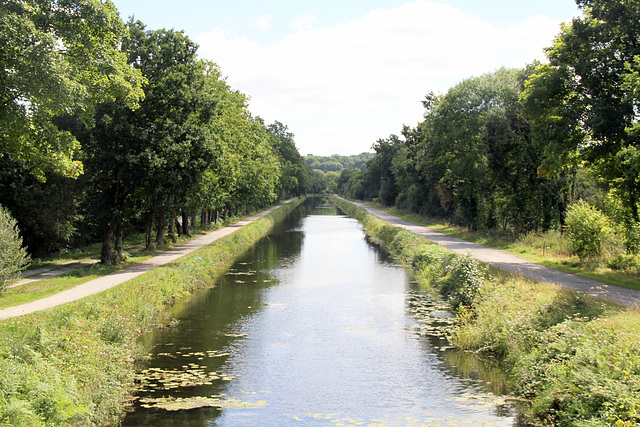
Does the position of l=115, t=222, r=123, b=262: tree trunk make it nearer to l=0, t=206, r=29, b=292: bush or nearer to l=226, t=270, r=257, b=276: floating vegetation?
l=226, t=270, r=257, b=276: floating vegetation

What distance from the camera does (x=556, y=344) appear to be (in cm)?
1098

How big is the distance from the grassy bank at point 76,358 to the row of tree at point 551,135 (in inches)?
642

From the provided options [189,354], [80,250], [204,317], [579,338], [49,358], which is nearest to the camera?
[49,358]

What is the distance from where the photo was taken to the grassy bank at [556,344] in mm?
8586

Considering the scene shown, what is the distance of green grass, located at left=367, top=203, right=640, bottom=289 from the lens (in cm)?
1844

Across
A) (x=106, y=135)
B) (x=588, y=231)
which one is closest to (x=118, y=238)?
(x=106, y=135)

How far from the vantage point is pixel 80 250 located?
104 feet

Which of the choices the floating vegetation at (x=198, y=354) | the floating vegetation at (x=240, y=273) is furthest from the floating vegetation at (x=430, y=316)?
the floating vegetation at (x=240, y=273)

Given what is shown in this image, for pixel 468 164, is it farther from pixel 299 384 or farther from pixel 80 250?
pixel 299 384

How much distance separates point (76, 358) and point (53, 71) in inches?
262

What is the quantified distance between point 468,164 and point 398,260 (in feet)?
37.1

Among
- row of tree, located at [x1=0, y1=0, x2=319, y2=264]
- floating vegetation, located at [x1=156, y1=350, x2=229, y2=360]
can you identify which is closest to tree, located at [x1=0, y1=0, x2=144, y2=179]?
row of tree, located at [x1=0, y1=0, x2=319, y2=264]

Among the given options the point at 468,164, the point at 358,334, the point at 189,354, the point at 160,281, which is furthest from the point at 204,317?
the point at 468,164

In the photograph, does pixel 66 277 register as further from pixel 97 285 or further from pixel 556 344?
pixel 556 344
